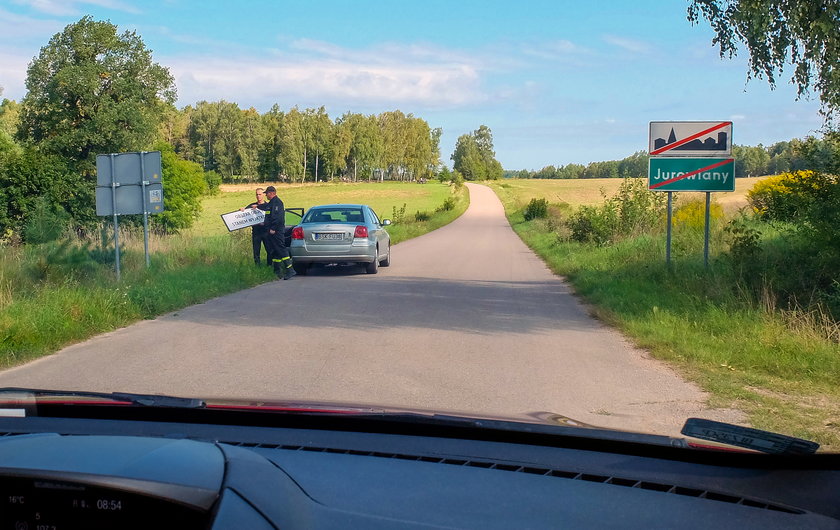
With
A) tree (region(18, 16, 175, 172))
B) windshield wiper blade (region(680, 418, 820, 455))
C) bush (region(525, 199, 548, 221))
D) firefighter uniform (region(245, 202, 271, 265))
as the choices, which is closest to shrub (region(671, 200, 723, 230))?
firefighter uniform (region(245, 202, 271, 265))

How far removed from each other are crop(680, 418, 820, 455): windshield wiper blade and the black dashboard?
0.11 feet

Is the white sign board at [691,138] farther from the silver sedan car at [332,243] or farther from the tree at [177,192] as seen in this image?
the tree at [177,192]

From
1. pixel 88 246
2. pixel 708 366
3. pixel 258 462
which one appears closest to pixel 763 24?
pixel 708 366

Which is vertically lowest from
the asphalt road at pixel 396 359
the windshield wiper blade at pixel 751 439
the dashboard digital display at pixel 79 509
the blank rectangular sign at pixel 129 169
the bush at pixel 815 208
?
the asphalt road at pixel 396 359

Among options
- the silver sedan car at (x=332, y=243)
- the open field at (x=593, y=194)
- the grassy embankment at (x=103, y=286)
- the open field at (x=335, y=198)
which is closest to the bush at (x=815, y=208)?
the silver sedan car at (x=332, y=243)

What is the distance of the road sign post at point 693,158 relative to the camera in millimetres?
12812

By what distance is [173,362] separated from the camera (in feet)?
26.1

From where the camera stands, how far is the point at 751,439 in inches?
100

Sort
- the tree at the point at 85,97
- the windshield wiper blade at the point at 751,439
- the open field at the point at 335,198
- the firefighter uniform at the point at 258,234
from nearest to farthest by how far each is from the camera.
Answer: the windshield wiper blade at the point at 751,439 → the firefighter uniform at the point at 258,234 → the tree at the point at 85,97 → the open field at the point at 335,198

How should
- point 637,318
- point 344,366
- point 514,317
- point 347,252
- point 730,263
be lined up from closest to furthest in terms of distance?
point 344,366 < point 637,318 < point 514,317 < point 730,263 < point 347,252

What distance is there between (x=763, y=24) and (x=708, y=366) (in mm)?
3942

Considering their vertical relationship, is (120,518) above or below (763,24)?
below

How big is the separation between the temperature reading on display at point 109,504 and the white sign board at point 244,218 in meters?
15.6

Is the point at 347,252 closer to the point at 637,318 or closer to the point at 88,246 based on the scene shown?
the point at 88,246
